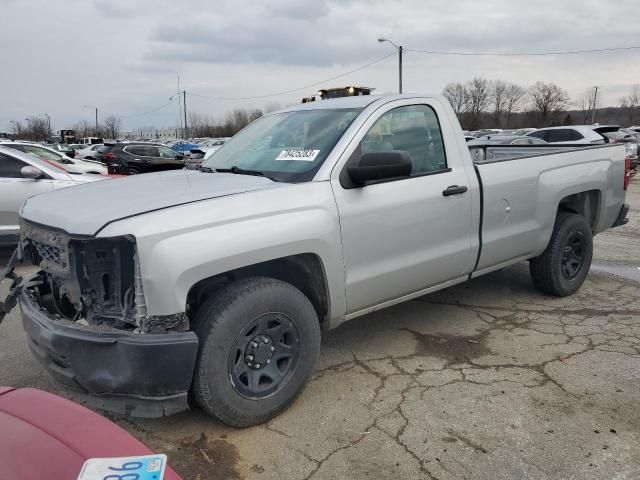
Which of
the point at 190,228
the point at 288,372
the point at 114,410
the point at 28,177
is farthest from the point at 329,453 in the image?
the point at 28,177

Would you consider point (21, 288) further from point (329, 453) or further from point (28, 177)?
point (28, 177)

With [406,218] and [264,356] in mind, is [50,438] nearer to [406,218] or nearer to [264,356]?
[264,356]

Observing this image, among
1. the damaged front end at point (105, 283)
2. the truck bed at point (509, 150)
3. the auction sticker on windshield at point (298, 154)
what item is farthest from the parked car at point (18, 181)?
the truck bed at point (509, 150)

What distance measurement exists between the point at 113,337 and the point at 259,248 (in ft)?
2.76

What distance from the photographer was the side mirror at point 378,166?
3270 mm

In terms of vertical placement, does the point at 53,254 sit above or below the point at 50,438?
above

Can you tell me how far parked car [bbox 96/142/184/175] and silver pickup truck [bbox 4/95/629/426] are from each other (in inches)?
687

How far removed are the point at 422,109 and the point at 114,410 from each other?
2.88 metres

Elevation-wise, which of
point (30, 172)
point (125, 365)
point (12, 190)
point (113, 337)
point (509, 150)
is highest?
point (509, 150)

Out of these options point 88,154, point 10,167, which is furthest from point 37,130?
point 10,167

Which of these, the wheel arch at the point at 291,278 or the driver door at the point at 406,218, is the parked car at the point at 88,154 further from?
the wheel arch at the point at 291,278

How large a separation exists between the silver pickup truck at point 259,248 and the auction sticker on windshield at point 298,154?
2 centimetres

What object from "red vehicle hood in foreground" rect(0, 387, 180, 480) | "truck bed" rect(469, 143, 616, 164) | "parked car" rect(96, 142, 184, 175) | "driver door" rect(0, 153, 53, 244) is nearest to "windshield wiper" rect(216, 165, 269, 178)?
"red vehicle hood in foreground" rect(0, 387, 180, 480)

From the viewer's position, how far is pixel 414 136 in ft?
13.0
